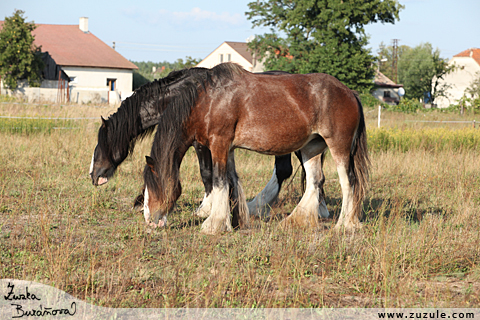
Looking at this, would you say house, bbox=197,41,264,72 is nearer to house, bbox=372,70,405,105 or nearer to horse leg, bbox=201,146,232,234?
house, bbox=372,70,405,105

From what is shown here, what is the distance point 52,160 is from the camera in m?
9.28

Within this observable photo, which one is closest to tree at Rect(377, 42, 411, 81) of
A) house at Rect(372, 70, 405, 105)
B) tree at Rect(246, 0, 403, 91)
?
house at Rect(372, 70, 405, 105)

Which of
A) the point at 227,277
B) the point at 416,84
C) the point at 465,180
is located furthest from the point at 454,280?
the point at 416,84

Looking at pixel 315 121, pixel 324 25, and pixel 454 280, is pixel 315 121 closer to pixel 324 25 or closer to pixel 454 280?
pixel 454 280

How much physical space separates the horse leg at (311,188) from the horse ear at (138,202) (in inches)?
70.1

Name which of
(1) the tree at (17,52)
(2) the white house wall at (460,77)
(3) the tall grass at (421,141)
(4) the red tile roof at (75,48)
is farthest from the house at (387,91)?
(3) the tall grass at (421,141)

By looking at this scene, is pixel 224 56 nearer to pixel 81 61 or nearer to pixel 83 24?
pixel 83 24

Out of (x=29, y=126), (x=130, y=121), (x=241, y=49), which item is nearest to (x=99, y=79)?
(x=241, y=49)

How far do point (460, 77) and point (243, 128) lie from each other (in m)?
55.8

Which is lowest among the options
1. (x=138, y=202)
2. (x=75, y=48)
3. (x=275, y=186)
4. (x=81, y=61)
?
(x=138, y=202)

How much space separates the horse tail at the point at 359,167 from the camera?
5.70 m

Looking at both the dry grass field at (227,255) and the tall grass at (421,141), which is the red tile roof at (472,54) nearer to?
the tall grass at (421,141)

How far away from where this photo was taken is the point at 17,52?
105 ft

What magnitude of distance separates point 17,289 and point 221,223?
232 centimetres
